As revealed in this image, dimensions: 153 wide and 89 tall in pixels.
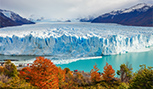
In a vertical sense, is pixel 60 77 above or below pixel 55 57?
above

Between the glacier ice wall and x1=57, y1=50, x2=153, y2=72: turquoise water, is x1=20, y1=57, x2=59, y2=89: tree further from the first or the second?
the glacier ice wall

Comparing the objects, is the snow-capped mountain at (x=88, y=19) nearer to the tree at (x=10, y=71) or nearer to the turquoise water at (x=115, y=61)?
the turquoise water at (x=115, y=61)

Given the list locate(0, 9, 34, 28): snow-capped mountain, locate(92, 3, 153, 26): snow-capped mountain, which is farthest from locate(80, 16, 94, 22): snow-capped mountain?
locate(0, 9, 34, 28): snow-capped mountain

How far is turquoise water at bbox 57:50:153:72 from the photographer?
12.8m

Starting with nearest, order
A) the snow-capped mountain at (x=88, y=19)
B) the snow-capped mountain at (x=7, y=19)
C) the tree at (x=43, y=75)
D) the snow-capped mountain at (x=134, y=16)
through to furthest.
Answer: the tree at (x=43, y=75)
the snow-capped mountain at (x=134, y=16)
the snow-capped mountain at (x=7, y=19)
the snow-capped mountain at (x=88, y=19)

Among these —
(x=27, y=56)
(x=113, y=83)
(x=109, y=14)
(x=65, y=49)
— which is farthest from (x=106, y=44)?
(x=109, y=14)

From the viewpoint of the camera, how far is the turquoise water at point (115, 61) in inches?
504

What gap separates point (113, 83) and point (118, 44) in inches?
369

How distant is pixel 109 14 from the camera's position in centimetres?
Answer: 5600

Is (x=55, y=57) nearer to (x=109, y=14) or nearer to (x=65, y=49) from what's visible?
(x=65, y=49)

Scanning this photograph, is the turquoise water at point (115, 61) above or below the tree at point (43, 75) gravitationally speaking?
below

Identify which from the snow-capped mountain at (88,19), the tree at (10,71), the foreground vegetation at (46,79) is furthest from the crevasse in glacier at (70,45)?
the snow-capped mountain at (88,19)

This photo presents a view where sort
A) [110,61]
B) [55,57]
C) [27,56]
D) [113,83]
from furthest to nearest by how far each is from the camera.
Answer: [27,56], [55,57], [110,61], [113,83]

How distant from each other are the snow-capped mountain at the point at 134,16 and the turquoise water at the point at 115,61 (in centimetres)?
2360
